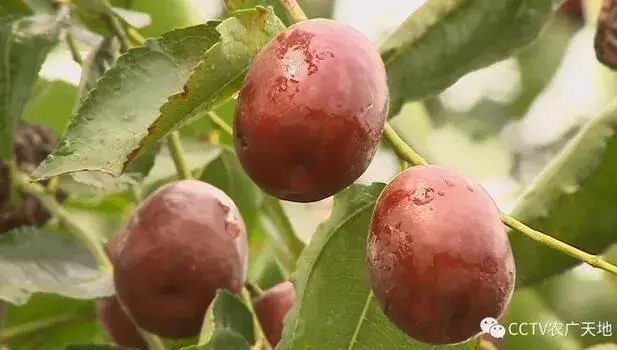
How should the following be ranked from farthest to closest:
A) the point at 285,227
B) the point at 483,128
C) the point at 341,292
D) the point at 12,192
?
the point at 483,128 < the point at 285,227 < the point at 12,192 < the point at 341,292

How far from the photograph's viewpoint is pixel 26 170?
0.85 meters

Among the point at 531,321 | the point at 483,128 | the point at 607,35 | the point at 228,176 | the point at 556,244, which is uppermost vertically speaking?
the point at 556,244

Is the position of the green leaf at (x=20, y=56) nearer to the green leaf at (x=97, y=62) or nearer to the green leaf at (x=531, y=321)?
the green leaf at (x=97, y=62)

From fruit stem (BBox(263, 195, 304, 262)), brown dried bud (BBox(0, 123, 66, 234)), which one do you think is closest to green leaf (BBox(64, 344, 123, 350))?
brown dried bud (BBox(0, 123, 66, 234))

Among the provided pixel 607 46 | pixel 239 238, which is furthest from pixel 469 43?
pixel 239 238

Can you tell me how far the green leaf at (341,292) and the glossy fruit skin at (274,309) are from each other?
144mm

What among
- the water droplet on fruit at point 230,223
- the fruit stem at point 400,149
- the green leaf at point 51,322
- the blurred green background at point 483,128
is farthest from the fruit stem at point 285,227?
the fruit stem at point 400,149

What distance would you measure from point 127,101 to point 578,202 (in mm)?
377

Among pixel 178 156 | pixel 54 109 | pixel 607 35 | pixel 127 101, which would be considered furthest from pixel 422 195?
pixel 54 109

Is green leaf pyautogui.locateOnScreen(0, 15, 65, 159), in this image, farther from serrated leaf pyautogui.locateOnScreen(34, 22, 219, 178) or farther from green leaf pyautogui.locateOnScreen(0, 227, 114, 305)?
serrated leaf pyautogui.locateOnScreen(34, 22, 219, 178)

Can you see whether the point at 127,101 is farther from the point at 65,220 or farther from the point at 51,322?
the point at 51,322

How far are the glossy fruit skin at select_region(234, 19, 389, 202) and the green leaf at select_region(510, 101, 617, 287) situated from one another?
33cm

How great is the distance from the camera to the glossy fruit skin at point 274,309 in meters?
0.71

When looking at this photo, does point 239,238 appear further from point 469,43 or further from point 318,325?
point 469,43
